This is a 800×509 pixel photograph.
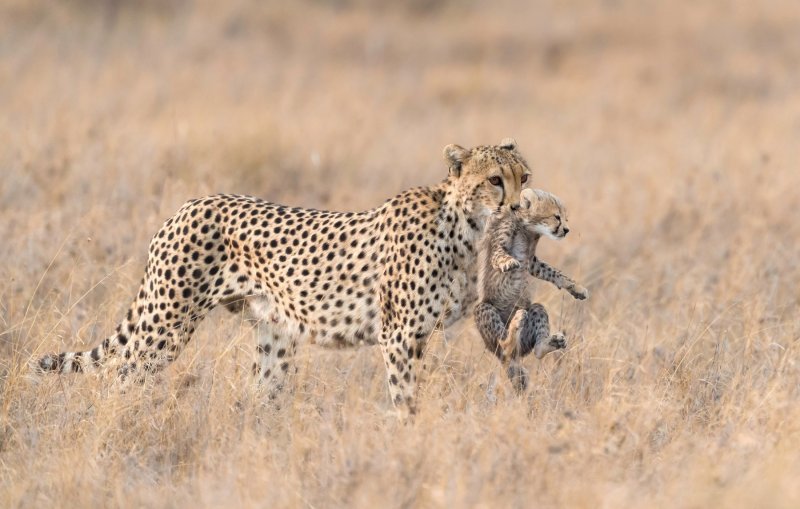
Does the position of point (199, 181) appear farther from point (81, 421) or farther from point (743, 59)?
point (743, 59)

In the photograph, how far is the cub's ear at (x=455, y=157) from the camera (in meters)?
4.42

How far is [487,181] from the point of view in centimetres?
437

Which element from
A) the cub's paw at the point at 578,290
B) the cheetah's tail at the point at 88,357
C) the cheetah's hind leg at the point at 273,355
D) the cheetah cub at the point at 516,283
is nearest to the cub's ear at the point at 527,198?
the cheetah cub at the point at 516,283

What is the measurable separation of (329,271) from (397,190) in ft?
14.4

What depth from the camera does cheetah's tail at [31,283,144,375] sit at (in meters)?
4.55

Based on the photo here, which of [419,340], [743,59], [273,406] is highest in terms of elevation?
[743,59]

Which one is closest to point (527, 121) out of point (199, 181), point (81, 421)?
point (199, 181)

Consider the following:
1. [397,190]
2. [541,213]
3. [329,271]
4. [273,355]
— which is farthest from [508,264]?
[397,190]

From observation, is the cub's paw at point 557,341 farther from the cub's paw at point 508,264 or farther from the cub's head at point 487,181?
the cub's head at point 487,181

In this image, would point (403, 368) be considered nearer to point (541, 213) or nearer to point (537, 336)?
point (537, 336)

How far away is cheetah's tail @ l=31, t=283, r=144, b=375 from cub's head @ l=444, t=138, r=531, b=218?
4.21ft

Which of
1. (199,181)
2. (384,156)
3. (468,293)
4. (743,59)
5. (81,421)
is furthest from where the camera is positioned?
(743,59)

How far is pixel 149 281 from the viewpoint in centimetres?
464

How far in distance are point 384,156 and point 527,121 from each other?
2916 mm
